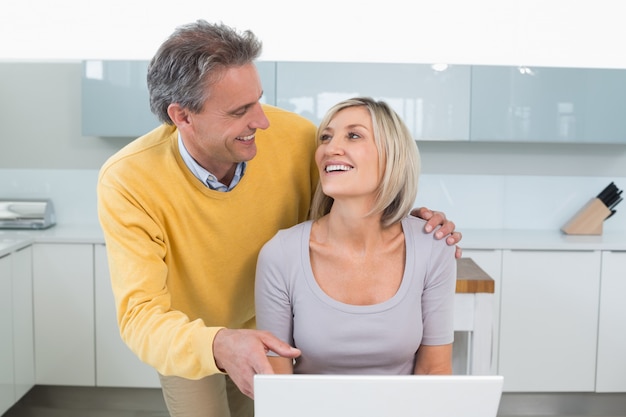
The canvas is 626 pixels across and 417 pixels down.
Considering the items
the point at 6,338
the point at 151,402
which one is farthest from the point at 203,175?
the point at 151,402

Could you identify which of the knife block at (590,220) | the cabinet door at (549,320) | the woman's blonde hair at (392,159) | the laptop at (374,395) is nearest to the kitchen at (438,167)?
the knife block at (590,220)

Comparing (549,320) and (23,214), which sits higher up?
(23,214)

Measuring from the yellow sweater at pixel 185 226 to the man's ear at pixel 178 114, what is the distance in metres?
0.09

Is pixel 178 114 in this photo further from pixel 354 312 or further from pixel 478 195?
pixel 478 195

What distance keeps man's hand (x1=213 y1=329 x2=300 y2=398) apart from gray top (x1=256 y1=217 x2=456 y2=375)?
369mm

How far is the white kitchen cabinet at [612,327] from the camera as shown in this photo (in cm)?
346

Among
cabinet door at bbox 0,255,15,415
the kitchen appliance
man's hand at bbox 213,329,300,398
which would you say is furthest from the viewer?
the kitchen appliance

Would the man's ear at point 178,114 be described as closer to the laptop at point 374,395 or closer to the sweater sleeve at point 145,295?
the sweater sleeve at point 145,295

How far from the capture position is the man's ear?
67.0 inches

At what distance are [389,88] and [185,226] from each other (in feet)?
6.67

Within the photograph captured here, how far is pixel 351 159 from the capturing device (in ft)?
5.50

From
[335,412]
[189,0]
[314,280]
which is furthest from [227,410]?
[189,0]

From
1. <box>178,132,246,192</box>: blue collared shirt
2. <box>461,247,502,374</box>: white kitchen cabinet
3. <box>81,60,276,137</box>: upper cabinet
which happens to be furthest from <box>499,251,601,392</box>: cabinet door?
<box>178,132,246,192</box>: blue collared shirt

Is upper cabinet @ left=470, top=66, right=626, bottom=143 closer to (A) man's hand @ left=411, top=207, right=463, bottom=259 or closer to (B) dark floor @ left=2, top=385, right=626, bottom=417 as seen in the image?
(B) dark floor @ left=2, top=385, right=626, bottom=417
